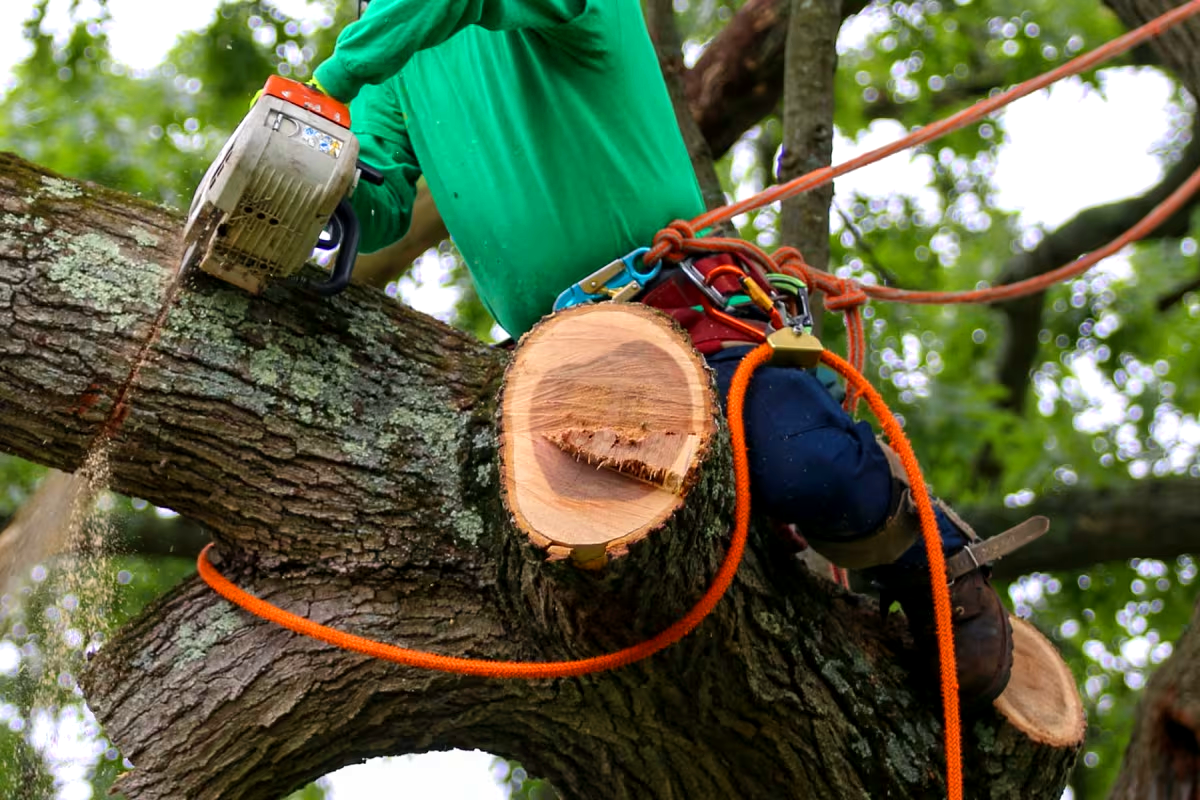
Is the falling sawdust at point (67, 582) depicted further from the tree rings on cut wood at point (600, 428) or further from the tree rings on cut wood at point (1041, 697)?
the tree rings on cut wood at point (1041, 697)

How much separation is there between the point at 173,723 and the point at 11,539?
0.78 metres

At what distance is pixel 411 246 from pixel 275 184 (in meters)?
1.62

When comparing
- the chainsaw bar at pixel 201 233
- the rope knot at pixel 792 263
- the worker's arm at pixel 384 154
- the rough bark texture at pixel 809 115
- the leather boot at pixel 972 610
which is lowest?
the leather boot at pixel 972 610

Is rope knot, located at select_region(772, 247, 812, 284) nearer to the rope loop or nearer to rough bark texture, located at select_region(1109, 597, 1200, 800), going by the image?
the rope loop

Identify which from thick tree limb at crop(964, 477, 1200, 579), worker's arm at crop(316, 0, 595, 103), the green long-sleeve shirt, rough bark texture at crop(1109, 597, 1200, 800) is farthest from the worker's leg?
thick tree limb at crop(964, 477, 1200, 579)

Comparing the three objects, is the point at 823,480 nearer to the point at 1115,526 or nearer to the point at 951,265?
the point at 1115,526

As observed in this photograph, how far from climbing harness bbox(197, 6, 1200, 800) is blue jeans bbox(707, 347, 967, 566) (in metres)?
0.05

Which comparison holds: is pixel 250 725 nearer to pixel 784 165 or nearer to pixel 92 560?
pixel 92 560

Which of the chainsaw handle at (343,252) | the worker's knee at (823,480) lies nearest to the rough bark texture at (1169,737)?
the worker's knee at (823,480)

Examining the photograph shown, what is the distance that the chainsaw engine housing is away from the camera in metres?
1.92

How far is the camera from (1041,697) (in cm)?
245

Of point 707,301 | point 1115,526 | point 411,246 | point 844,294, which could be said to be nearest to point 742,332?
point 707,301

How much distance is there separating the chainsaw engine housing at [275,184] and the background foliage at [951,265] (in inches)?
110

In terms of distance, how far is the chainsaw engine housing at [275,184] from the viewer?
1918 mm
